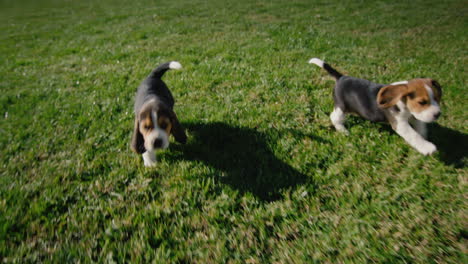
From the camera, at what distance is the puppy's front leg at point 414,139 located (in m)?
3.12

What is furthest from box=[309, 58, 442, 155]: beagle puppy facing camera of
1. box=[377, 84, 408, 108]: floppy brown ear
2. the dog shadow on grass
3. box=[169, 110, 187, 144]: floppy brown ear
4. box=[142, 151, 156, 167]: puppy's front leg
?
box=[142, 151, 156, 167]: puppy's front leg

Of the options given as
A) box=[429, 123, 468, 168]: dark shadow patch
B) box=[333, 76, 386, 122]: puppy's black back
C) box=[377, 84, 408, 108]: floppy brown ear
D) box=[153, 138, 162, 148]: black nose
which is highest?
box=[377, 84, 408, 108]: floppy brown ear

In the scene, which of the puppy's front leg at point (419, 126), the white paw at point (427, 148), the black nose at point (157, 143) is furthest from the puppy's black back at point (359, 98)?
the black nose at point (157, 143)

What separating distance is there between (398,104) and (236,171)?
239cm

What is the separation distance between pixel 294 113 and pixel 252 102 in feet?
2.99

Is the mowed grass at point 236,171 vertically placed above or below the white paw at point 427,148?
below

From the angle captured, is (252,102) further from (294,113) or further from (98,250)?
(98,250)

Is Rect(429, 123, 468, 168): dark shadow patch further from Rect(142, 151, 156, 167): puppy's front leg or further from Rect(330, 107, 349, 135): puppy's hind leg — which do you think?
Rect(142, 151, 156, 167): puppy's front leg

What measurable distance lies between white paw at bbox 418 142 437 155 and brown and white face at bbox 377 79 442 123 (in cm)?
38

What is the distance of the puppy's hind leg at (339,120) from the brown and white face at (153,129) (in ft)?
8.15

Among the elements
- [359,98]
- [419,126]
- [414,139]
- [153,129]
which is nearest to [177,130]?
[153,129]

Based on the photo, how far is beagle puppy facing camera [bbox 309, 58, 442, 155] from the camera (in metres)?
2.96

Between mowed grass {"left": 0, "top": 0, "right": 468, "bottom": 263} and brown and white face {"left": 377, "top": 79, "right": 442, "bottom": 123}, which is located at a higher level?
brown and white face {"left": 377, "top": 79, "right": 442, "bottom": 123}

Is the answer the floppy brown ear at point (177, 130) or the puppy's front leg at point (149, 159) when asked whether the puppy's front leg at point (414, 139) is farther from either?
the puppy's front leg at point (149, 159)
